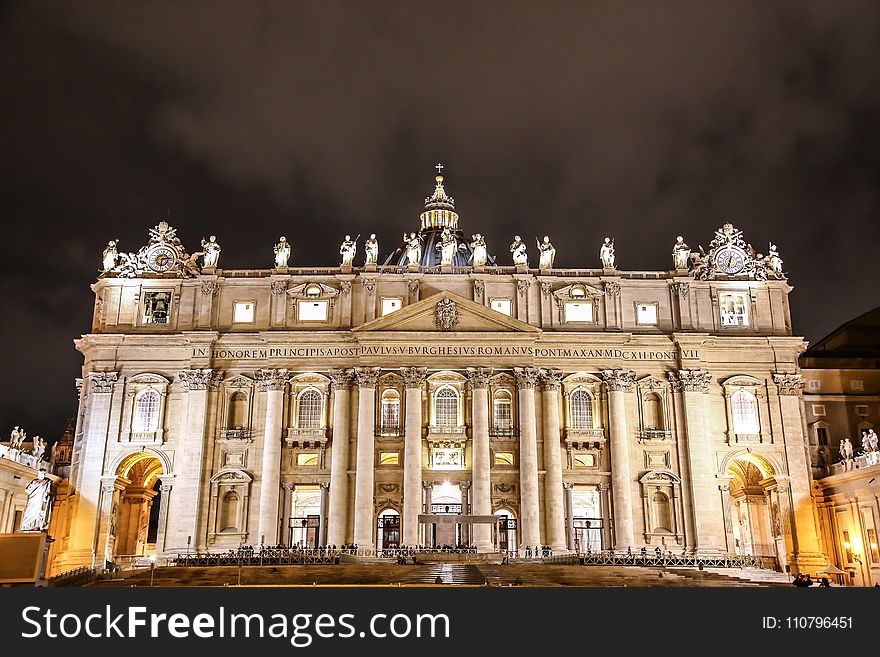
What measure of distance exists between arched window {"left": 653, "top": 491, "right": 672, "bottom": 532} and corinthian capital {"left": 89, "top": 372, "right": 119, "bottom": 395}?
38.0 metres

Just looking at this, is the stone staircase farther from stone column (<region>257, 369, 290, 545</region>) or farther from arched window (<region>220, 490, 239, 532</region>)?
arched window (<region>220, 490, 239, 532</region>)

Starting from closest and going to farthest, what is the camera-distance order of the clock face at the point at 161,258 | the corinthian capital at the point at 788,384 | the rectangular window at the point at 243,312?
1. the corinthian capital at the point at 788,384
2. the rectangular window at the point at 243,312
3. the clock face at the point at 161,258

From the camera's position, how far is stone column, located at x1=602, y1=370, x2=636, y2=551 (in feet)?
182

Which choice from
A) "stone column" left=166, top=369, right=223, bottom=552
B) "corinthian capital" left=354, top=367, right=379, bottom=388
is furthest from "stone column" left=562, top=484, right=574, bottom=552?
"stone column" left=166, top=369, right=223, bottom=552

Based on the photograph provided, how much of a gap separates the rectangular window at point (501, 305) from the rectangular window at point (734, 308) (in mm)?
15440

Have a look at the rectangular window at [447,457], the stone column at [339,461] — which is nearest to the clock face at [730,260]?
the rectangular window at [447,457]

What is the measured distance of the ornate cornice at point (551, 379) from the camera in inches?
2297

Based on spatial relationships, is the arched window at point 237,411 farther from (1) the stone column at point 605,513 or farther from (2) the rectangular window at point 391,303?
(1) the stone column at point 605,513

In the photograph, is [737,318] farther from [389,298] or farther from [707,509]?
[389,298]

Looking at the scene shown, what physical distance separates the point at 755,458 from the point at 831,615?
156 feet

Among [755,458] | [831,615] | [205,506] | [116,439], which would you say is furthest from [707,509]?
[831,615]

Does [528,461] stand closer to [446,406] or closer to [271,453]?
[446,406]

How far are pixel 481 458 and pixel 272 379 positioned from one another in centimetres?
1530

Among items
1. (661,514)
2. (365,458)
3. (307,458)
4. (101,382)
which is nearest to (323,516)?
(307,458)
